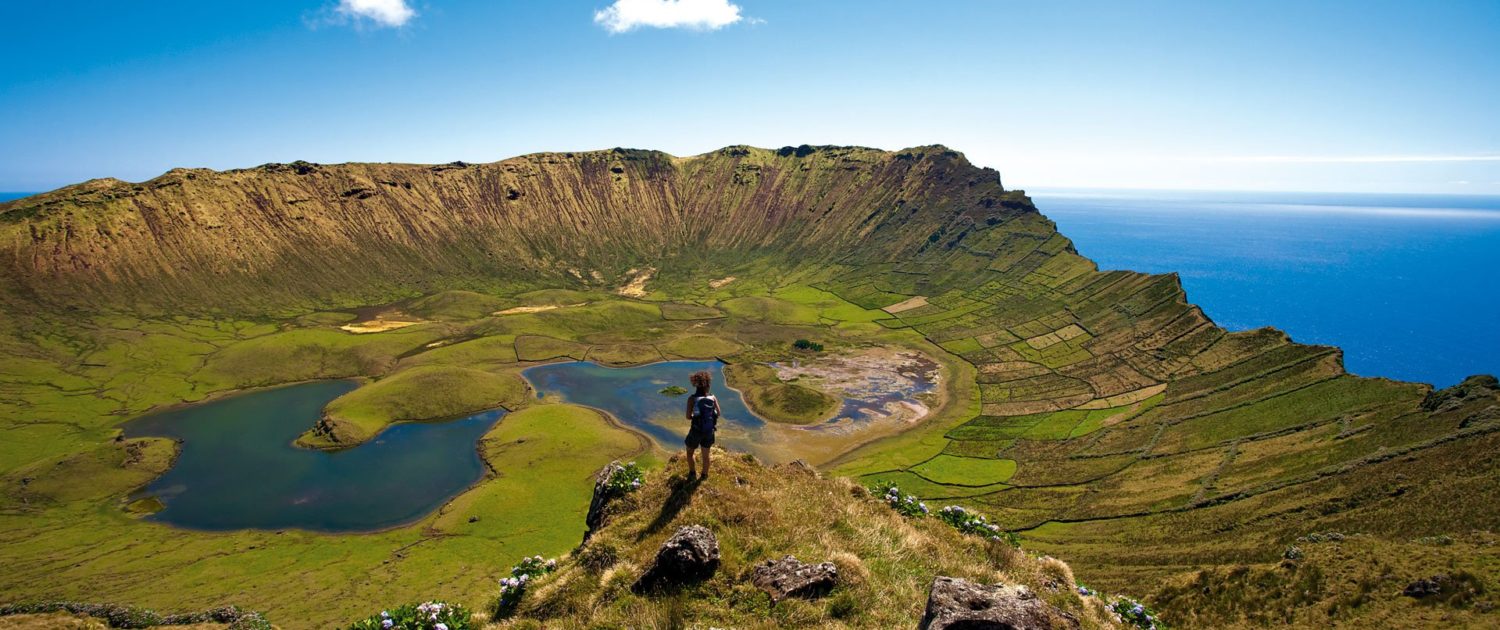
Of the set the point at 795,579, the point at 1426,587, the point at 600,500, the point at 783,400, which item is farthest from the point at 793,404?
the point at 795,579

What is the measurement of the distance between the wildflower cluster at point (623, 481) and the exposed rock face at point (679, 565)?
21.7 feet

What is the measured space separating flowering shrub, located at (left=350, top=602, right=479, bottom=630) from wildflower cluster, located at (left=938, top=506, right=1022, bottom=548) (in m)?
17.5

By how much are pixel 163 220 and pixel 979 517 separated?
245 m

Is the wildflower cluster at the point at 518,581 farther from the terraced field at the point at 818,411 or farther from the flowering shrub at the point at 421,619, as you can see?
the terraced field at the point at 818,411

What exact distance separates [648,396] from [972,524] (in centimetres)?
10781

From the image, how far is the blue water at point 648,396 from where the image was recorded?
108 meters

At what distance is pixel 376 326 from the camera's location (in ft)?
573

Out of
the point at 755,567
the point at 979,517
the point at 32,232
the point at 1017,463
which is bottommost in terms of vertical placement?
the point at 1017,463

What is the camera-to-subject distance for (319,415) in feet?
376

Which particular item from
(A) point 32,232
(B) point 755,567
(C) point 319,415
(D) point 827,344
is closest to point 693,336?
(D) point 827,344

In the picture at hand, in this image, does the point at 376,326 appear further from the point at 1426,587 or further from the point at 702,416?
the point at 1426,587

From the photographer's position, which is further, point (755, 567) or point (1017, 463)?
point (1017, 463)

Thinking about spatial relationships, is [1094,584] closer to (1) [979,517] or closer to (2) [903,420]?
(1) [979,517]

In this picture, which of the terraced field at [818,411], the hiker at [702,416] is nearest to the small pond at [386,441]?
the terraced field at [818,411]
